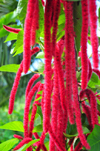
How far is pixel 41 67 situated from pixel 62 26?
144 mm

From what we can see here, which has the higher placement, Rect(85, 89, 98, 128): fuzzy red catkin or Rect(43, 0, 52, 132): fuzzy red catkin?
Rect(43, 0, 52, 132): fuzzy red catkin

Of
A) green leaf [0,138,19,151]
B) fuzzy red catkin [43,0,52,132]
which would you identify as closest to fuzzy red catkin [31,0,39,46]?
fuzzy red catkin [43,0,52,132]

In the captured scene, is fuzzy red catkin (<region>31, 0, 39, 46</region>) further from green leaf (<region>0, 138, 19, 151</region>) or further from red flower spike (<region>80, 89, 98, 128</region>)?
green leaf (<region>0, 138, 19, 151</region>)

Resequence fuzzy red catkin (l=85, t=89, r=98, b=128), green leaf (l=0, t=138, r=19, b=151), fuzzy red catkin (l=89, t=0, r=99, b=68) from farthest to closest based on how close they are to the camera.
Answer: green leaf (l=0, t=138, r=19, b=151), fuzzy red catkin (l=85, t=89, r=98, b=128), fuzzy red catkin (l=89, t=0, r=99, b=68)

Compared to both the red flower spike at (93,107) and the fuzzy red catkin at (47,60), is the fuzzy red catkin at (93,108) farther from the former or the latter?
the fuzzy red catkin at (47,60)

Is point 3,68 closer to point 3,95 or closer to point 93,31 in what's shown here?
point 93,31

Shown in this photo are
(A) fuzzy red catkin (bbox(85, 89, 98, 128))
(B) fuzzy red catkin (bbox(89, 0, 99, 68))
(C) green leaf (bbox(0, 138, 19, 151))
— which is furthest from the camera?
(C) green leaf (bbox(0, 138, 19, 151))

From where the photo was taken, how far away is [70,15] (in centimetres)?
27

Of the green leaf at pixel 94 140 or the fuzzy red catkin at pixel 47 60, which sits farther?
the green leaf at pixel 94 140

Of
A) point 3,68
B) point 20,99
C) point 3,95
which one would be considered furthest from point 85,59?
point 20,99

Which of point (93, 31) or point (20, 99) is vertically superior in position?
point (93, 31)

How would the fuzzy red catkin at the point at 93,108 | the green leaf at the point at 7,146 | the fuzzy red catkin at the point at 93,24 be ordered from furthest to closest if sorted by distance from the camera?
the green leaf at the point at 7,146, the fuzzy red catkin at the point at 93,108, the fuzzy red catkin at the point at 93,24

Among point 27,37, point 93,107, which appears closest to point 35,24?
point 27,37

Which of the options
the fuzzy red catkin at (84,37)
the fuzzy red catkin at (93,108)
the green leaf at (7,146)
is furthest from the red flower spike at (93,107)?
the green leaf at (7,146)
